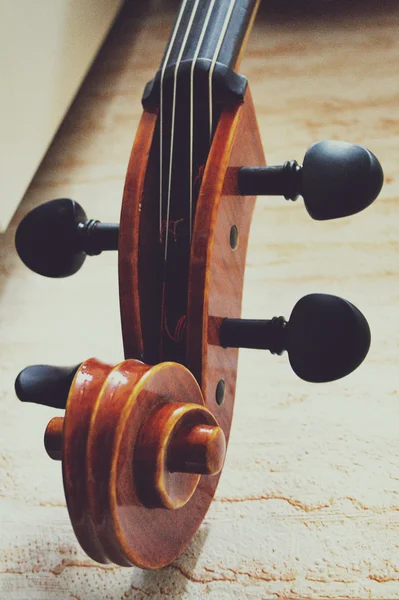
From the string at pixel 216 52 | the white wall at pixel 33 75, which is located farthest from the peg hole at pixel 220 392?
the white wall at pixel 33 75

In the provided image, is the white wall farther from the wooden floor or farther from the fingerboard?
the fingerboard

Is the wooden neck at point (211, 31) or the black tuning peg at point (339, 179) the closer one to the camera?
the black tuning peg at point (339, 179)

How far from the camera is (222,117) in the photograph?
781 mm

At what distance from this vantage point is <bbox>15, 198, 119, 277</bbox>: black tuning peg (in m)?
0.82

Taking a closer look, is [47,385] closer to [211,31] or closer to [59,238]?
[59,238]

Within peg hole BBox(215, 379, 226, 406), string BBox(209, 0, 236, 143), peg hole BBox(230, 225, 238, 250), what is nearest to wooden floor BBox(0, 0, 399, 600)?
peg hole BBox(215, 379, 226, 406)

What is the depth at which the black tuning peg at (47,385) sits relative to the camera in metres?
0.74

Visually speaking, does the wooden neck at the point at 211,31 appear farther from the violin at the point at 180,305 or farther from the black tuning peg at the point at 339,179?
the black tuning peg at the point at 339,179

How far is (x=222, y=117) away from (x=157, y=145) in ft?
0.27

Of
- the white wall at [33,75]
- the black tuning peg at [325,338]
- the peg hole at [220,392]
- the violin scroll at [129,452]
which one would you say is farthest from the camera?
the white wall at [33,75]

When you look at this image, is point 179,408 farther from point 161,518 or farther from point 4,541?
point 4,541

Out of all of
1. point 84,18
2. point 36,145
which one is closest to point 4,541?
point 36,145

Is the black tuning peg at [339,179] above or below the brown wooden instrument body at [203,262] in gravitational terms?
above

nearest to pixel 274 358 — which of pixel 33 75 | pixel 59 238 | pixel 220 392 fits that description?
pixel 220 392
